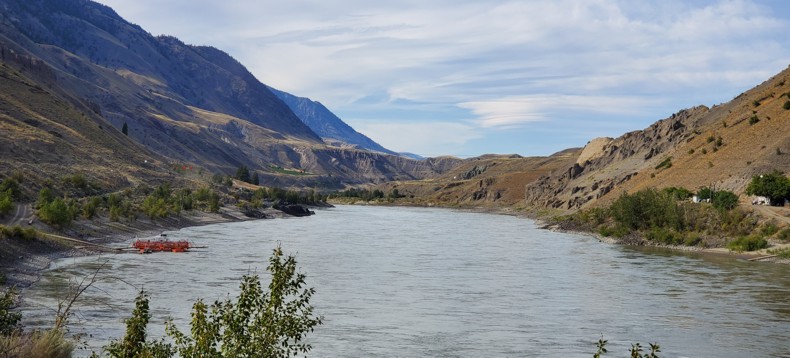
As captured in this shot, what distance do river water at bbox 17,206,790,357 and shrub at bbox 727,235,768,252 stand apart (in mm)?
3829

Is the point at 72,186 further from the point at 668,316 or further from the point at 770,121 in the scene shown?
the point at 770,121

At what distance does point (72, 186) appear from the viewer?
3383 inches

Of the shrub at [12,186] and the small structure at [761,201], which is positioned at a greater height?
the small structure at [761,201]

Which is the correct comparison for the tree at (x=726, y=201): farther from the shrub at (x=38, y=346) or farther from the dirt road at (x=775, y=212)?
the shrub at (x=38, y=346)

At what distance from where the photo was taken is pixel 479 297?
3941 centimetres

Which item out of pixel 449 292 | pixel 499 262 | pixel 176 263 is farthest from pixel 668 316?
pixel 176 263

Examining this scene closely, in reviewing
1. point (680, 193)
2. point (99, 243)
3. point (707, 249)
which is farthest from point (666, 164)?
point (99, 243)

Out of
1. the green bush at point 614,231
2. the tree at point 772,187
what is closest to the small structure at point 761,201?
the tree at point 772,187

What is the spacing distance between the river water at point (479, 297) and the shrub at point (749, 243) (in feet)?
12.6

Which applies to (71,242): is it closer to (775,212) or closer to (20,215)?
(20,215)

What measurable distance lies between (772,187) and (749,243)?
12.1 m

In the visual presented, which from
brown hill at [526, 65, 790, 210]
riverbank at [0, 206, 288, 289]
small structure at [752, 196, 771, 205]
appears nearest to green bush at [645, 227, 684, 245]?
small structure at [752, 196, 771, 205]

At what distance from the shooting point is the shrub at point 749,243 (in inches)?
2491

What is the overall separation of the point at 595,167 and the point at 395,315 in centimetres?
12719
